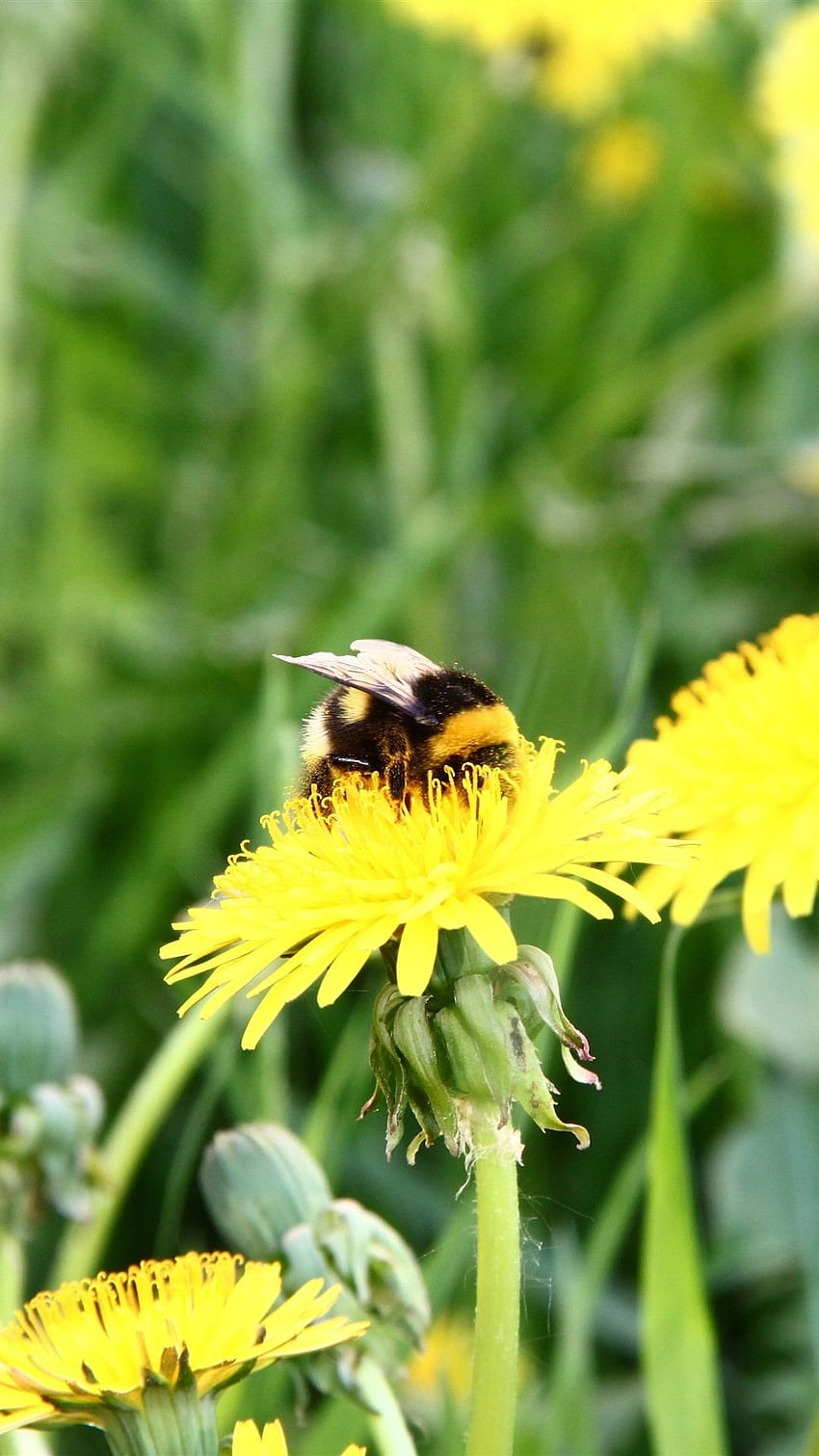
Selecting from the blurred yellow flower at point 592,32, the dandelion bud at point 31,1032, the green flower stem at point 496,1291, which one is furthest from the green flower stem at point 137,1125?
the blurred yellow flower at point 592,32

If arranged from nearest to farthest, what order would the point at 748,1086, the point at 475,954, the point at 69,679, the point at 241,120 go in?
1. the point at 475,954
2. the point at 748,1086
3. the point at 69,679
4. the point at 241,120

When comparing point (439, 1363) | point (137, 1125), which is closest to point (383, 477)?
point (439, 1363)

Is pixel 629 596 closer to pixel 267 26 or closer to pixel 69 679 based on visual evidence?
pixel 69 679

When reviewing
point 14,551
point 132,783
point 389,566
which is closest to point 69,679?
point 132,783

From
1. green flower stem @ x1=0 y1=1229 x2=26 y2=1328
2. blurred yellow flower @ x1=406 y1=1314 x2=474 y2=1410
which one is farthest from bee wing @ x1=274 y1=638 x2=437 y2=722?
blurred yellow flower @ x1=406 y1=1314 x2=474 y2=1410

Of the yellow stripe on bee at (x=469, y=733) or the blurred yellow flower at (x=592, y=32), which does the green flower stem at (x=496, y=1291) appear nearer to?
the yellow stripe on bee at (x=469, y=733)

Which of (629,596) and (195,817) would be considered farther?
(629,596)

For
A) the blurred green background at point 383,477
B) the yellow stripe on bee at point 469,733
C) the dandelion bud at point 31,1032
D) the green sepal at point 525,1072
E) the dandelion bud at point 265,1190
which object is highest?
the blurred green background at point 383,477
